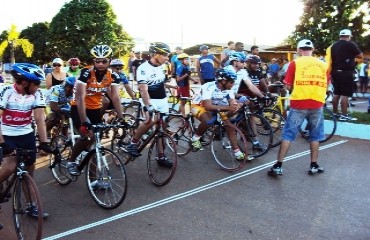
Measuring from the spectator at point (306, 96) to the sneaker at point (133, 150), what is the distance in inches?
80.7

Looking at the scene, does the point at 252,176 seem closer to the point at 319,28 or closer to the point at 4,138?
the point at 4,138

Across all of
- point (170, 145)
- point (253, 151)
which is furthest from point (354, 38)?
point (170, 145)

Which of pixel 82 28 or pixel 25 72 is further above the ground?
pixel 82 28

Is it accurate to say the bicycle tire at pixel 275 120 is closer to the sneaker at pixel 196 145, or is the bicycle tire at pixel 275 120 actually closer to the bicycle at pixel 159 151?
the sneaker at pixel 196 145

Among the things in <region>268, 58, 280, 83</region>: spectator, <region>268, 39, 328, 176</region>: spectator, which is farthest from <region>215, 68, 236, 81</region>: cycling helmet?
<region>268, 58, 280, 83</region>: spectator

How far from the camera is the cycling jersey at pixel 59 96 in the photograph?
7.48 m

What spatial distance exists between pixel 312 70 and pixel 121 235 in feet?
11.8

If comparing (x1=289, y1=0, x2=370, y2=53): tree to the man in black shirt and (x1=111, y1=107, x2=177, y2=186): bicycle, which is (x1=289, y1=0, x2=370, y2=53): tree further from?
(x1=111, y1=107, x2=177, y2=186): bicycle

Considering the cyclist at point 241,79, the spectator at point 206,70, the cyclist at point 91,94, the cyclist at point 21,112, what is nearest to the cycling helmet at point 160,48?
the cyclist at point 91,94

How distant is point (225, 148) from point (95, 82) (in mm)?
2516

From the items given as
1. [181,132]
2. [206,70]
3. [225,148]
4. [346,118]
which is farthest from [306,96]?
[206,70]

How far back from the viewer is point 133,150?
5.85 metres

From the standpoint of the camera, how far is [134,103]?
8008mm

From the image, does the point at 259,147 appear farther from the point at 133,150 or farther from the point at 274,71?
the point at 274,71
